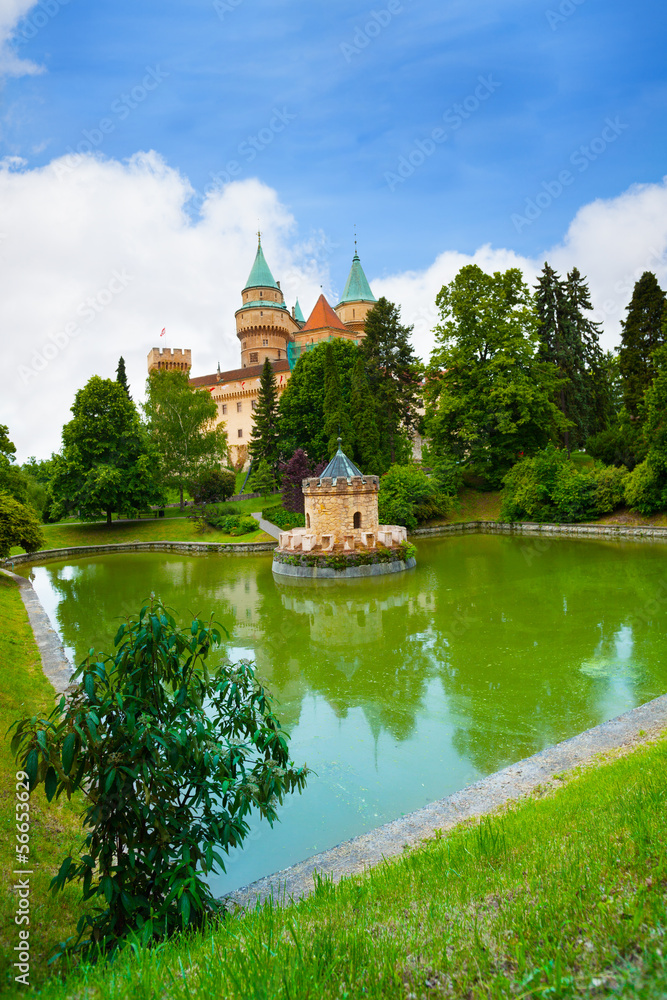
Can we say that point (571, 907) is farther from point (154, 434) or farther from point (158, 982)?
point (154, 434)

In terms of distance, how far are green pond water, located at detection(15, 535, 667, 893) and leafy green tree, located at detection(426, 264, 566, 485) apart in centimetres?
1121

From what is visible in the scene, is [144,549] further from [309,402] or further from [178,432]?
[309,402]

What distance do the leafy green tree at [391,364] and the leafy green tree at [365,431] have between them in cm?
181

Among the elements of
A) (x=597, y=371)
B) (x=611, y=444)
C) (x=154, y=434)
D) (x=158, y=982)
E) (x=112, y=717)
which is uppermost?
(x=597, y=371)

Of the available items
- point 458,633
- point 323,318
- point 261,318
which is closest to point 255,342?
point 261,318

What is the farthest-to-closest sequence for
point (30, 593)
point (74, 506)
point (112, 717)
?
point (74, 506) < point (30, 593) < point (112, 717)

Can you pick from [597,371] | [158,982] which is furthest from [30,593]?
[597,371]

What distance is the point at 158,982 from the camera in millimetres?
2354

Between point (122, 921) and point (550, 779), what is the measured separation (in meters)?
3.75

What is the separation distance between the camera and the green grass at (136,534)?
28.9m

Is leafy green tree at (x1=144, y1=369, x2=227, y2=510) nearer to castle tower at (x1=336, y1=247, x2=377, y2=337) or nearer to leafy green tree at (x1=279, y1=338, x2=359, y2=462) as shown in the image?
→ leafy green tree at (x1=279, y1=338, x2=359, y2=462)

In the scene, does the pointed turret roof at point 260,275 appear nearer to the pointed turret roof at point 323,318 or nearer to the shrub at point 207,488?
the pointed turret roof at point 323,318

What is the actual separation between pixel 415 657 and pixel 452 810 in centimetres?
528

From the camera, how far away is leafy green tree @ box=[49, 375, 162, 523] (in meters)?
31.0
